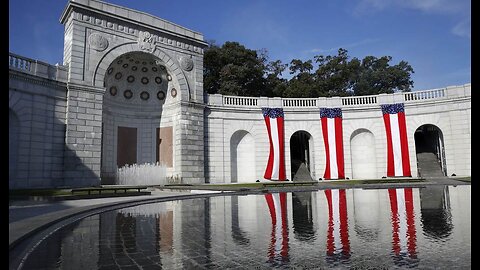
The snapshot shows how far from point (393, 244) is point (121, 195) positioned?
15.8 metres

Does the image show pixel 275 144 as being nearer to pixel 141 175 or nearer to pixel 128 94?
pixel 141 175

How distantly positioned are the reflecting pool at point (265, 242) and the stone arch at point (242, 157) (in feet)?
85.1

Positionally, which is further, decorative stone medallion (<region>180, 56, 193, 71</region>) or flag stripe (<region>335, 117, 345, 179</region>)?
flag stripe (<region>335, 117, 345, 179</region>)

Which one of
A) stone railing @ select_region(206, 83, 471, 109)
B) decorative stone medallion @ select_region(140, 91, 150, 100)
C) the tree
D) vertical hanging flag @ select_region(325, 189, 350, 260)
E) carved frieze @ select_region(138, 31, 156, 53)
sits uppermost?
the tree

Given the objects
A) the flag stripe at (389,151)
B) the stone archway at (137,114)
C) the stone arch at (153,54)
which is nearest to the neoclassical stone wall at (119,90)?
the stone arch at (153,54)

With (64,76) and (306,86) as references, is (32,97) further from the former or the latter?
(306,86)

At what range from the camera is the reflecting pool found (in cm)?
538

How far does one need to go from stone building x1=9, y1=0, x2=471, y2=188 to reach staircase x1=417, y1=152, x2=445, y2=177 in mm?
228

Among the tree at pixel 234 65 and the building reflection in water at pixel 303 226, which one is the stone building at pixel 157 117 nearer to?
the tree at pixel 234 65

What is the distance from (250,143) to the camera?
37.5 m

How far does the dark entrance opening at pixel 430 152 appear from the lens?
36.5 meters

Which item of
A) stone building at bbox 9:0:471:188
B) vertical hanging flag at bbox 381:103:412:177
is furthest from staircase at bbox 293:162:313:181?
vertical hanging flag at bbox 381:103:412:177

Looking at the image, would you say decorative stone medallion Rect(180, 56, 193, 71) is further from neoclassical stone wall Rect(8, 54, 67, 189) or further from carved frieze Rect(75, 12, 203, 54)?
neoclassical stone wall Rect(8, 54, 67, 189)

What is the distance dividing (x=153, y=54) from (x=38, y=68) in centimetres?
1006
